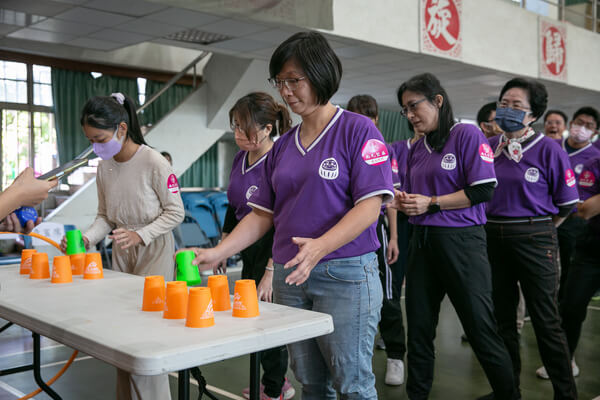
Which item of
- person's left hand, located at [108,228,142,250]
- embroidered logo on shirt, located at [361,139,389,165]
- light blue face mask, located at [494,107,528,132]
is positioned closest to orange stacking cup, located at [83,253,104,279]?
person's left hand, located at [108,228,142,250]

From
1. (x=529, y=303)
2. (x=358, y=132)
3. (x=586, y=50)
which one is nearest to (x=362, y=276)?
(x=358, y=132)

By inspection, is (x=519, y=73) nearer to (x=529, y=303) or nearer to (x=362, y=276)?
(x=529, y=303)

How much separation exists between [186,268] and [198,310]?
363mm

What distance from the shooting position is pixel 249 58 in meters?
8.38

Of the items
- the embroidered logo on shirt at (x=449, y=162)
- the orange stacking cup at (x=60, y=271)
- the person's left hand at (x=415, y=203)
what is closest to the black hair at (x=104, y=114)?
the orange stacking cup at (x=60, y=271)

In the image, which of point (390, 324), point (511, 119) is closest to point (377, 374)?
point (390, 324)

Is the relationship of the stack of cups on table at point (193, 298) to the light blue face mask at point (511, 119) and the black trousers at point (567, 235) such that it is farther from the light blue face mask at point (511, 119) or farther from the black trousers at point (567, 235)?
the black trousers at point (567, 235)

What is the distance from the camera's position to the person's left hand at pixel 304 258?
1388mm

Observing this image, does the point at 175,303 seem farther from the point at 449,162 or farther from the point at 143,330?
the point at 449,162

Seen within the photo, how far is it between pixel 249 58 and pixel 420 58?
2499 millimetres

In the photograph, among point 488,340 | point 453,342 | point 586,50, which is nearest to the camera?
point 488,340

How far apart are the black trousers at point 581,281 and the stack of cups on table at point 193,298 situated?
1.93 meters

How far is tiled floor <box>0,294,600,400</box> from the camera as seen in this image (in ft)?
9.45

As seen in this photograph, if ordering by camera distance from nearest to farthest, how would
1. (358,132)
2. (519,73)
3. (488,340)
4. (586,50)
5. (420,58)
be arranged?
(358,132)
(488,340)
(420,58)
(519,73)
(586,50)
